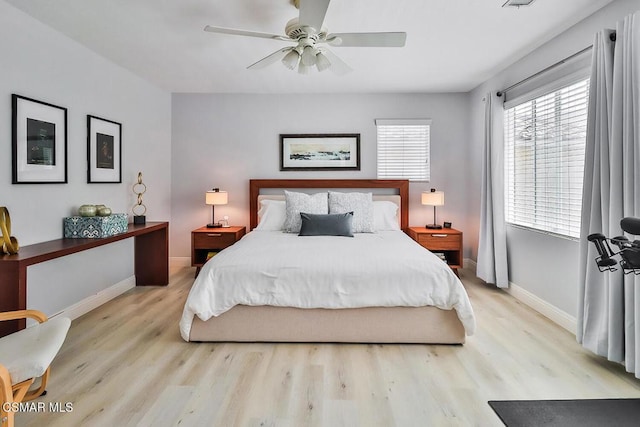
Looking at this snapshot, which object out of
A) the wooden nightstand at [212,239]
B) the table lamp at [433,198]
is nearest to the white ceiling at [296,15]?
the table lamp at [433,198]

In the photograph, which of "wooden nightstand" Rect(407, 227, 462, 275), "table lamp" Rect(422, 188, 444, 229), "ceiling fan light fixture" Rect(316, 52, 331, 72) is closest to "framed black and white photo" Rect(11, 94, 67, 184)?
"ceiling fan light fixture" Rect(316, 52, 331, 72)

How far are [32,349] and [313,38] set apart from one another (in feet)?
8.51

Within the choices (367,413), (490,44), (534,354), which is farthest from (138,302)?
(490,44)

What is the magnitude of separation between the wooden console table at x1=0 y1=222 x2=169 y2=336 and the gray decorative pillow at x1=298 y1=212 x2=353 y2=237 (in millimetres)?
1665

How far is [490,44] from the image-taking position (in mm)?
3572

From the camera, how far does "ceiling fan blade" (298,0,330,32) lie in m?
2.22

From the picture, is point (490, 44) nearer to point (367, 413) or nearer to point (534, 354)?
point (534, 354)

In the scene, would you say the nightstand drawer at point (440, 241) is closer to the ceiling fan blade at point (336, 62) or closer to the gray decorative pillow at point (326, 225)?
the gray decorative pillow at point (326, 225)

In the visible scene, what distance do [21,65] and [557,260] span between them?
4.68 meters

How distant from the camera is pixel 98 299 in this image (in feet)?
12.7

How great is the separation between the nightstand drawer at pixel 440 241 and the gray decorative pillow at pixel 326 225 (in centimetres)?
113

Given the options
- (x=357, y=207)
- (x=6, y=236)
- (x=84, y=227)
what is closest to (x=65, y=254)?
(x=6, y=236)

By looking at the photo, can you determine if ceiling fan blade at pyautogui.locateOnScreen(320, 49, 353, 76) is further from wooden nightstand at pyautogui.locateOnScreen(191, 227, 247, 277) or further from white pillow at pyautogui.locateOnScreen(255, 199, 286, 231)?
wooden nightstand at pyautogui.locateOnScreen(191, 227, 247, 277)

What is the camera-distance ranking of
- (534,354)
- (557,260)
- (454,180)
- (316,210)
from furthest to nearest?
(454,180)
(316,210)
(557,260)
(534,354)
